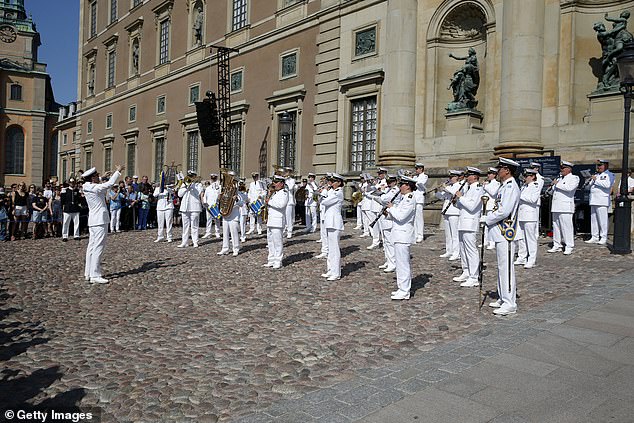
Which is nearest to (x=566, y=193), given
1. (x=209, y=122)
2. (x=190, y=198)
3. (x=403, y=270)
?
(x=403, y=270)

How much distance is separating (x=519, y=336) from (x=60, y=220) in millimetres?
16144

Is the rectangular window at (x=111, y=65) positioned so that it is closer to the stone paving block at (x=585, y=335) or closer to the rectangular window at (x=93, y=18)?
the rectangular window at (x=93, y=18)

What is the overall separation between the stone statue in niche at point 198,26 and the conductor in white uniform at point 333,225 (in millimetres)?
25236

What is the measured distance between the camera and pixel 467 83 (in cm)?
1864

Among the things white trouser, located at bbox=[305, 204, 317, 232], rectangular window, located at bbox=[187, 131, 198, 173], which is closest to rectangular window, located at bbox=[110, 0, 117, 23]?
rectangular window, located at bbox=[187, 131, 198, 173]

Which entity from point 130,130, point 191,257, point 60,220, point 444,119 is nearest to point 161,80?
point 130,130

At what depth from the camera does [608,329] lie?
19.7 feet

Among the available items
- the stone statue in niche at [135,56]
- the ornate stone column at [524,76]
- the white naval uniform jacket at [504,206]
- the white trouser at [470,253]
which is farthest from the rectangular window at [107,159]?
the white naval uniform jacket at [504,206]

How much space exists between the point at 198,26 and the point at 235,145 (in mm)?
8732

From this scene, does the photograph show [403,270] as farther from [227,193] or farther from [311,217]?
[311,217]

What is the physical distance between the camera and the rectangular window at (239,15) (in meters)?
29.2

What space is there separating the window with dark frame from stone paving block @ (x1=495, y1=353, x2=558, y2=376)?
65.8 meters

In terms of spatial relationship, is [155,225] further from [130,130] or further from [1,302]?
[130,130]

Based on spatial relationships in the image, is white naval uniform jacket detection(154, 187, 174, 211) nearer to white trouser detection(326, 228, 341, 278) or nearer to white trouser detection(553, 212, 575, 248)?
white trouser detection(326, 228, 341, 278)
